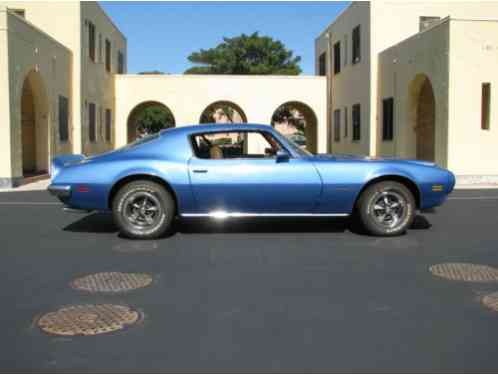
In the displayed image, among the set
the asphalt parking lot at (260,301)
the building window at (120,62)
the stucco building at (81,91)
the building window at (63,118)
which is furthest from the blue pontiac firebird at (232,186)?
the building window at (120,62)

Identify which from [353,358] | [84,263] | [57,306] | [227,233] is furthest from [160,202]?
[353,358]

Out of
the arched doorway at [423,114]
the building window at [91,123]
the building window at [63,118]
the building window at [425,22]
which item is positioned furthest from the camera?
the building window at [91,123]

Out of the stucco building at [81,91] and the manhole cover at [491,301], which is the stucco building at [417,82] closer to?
the stucco building at [81,91]

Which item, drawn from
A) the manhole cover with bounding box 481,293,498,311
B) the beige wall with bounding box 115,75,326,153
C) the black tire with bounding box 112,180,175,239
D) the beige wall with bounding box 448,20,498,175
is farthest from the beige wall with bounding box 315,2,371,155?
the manhole cover with bounding box 481,293,498,311

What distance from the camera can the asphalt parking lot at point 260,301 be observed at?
9.93 ft

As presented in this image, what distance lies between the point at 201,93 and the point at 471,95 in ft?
48.4

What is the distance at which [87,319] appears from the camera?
12.1 ft

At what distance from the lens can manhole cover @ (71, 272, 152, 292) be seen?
4.45 m

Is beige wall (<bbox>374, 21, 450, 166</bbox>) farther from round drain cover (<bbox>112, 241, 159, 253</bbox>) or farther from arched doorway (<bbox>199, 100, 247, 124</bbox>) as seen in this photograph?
round drain cover (<bbox>112, 241, 159, 253</bbox>)

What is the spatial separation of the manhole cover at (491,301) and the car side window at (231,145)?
10.7 feet

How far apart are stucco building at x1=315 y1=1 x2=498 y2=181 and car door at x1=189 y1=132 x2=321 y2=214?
10.4m

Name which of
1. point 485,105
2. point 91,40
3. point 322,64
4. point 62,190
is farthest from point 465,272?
point 322,64

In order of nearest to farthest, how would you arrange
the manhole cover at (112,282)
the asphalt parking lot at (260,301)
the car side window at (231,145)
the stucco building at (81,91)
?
1. the asphalt parking lot at (260,301)
2. the manhole cover at (112,282)
3. the car side window at (231,145)
4. the stucco building at (81,91)

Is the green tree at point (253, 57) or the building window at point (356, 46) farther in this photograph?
the green tree at point (253, 57)
